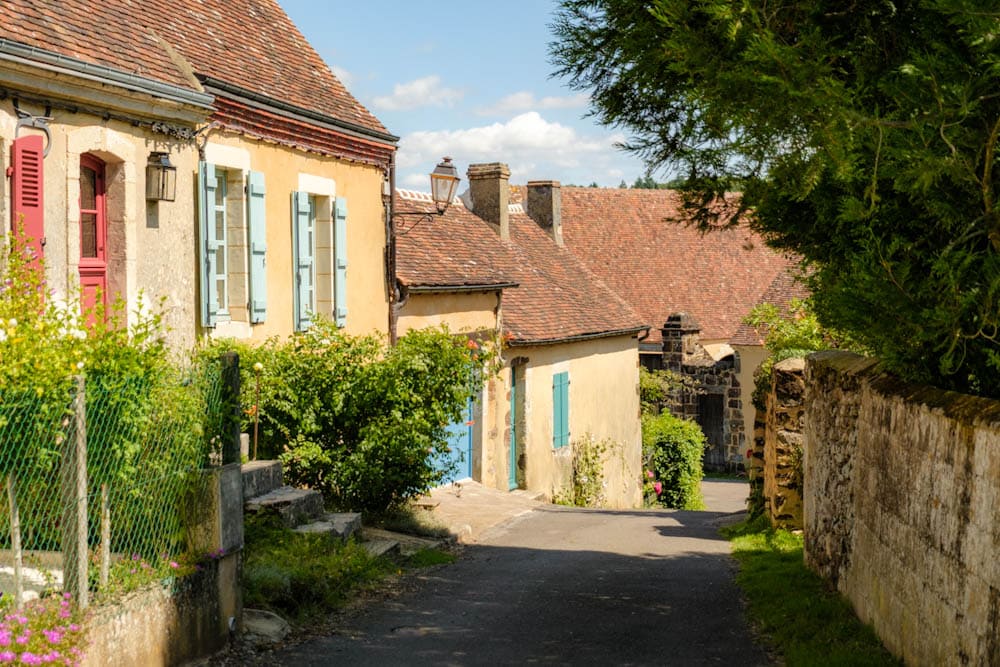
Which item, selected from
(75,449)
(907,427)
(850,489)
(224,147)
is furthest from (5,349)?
(224,147)

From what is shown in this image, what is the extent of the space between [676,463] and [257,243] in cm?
1618

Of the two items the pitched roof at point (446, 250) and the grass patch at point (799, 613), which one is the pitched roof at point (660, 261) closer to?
the pitched roof at point (446, 250)

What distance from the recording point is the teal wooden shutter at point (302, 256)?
44.4 ft

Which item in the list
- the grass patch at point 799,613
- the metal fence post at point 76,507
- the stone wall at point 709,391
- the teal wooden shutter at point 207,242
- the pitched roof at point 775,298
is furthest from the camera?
the stone wall at point 709,391

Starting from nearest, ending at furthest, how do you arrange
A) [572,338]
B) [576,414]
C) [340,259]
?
[340,259]
[572,338]
[576,414]

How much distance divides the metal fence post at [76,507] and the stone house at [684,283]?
88.5 feet

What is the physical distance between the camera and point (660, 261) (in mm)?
37125

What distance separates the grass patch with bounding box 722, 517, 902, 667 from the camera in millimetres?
6879

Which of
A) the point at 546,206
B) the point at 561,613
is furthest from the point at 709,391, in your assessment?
the point at 561,613

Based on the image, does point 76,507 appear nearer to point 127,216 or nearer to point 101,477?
point 101,477

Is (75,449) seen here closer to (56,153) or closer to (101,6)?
(56,153)

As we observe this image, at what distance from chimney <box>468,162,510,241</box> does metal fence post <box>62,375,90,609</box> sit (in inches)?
710

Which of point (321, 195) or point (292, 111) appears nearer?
point (292, 111)

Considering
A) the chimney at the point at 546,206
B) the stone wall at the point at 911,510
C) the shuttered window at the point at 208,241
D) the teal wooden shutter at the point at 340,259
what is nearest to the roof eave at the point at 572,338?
the chimney at the point at 546,206
